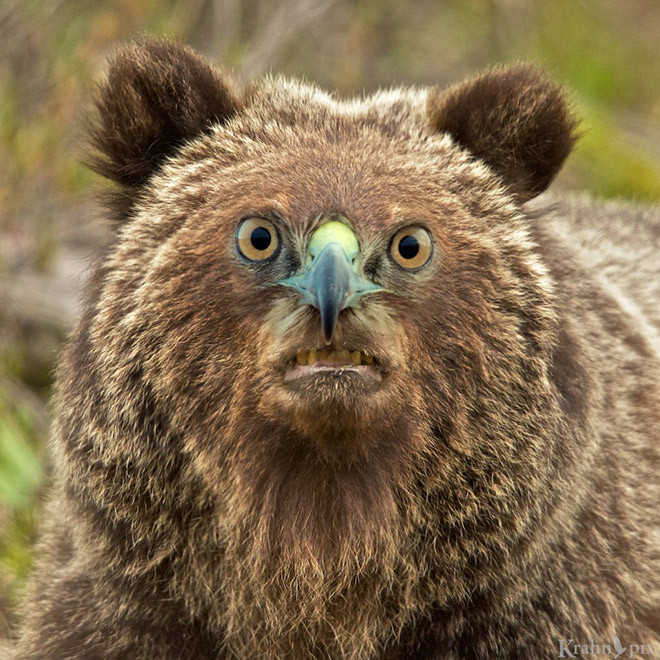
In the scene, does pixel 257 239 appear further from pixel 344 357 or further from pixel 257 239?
pixel 344 357

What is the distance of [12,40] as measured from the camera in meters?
9.33

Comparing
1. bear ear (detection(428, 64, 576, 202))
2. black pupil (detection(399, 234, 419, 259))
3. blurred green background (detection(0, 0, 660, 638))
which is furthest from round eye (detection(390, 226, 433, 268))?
blurred green background (detection(0, 0, 660, 638))

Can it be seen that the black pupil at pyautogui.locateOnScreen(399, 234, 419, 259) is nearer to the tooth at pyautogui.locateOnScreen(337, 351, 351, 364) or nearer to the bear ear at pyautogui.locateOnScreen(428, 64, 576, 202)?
the tooth at pyautogui.locateOnScreen(337, 351, 351, 364)

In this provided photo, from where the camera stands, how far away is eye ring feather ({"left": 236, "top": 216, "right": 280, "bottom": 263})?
3.93 m

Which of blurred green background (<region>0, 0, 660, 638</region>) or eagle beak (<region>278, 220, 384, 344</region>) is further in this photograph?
blurred green background (<region>0, 0, 660, 638</region>)

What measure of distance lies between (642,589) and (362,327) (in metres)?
1.67

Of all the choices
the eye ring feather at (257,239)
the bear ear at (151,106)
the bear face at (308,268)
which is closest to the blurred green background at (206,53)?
the bear ear at (151,106)

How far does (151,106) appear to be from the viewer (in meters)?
4.62

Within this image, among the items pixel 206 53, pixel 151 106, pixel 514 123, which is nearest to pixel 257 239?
pixel 151 106

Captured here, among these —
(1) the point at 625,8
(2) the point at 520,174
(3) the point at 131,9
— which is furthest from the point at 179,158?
(1) the point at 625,8

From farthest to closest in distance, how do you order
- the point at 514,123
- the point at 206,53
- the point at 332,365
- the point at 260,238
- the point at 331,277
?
the point at 206,53
the point at 514,123
the point at 260,238
the point at 332,365
the point at 331,277

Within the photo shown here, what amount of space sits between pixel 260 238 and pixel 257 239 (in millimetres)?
13

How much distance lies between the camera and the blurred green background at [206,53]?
24.8ft

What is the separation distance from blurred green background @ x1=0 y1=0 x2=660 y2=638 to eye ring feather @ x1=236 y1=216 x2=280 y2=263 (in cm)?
131
